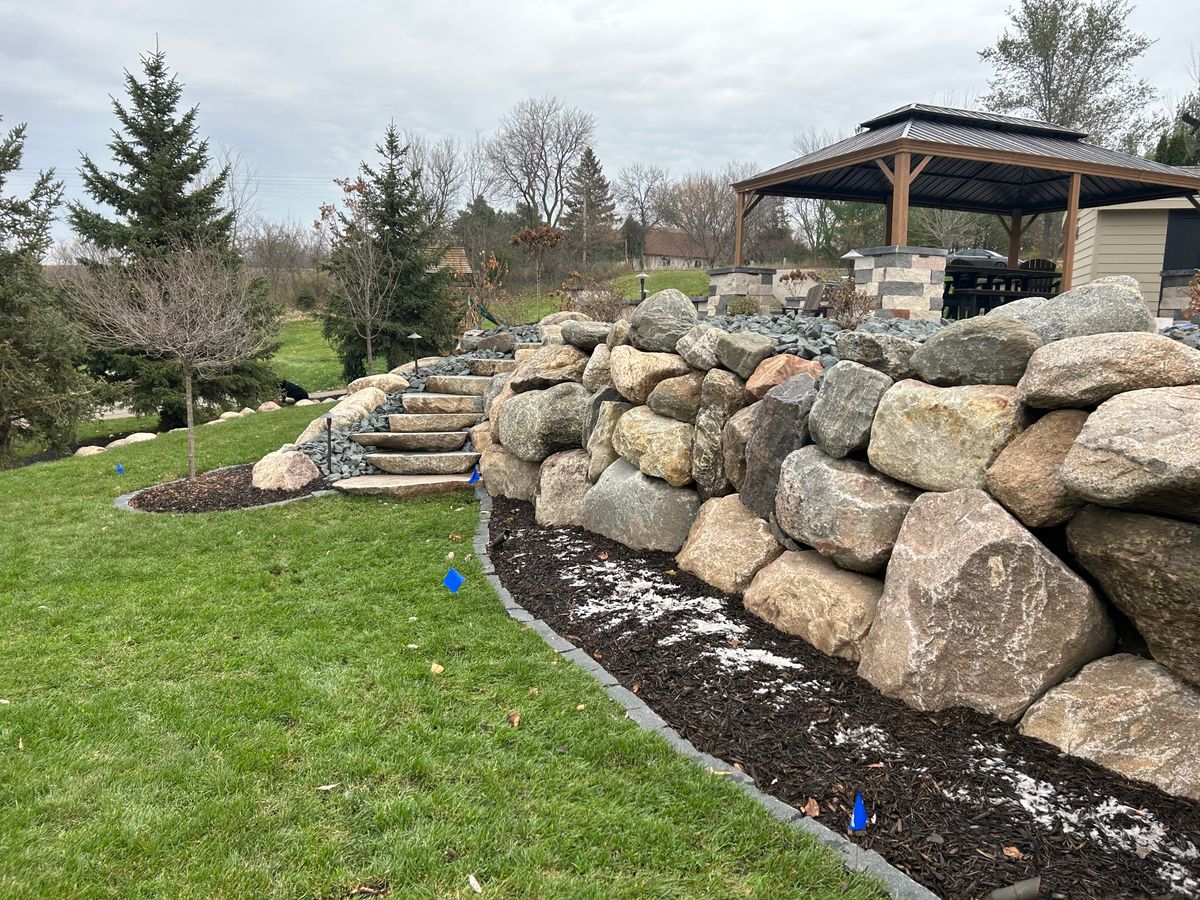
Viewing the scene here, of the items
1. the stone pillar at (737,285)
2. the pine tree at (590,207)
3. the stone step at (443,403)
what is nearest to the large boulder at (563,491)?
the stone step at (443,403)

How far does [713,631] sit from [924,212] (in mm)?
26368

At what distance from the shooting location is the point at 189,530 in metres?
5.61

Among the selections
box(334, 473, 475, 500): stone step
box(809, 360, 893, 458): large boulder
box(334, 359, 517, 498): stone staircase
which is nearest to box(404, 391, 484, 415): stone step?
box(334, 359, 517, 498): stone staircase

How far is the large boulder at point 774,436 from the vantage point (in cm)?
378

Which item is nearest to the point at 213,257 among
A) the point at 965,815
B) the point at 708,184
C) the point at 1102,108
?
the point at 965,815

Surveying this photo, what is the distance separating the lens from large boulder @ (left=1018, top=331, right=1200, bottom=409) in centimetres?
248

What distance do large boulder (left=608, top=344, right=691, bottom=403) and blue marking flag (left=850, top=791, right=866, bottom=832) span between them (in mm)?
3082

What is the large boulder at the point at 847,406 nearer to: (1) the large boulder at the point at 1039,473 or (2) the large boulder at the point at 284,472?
(1) the large boulder at the point at 1039,473

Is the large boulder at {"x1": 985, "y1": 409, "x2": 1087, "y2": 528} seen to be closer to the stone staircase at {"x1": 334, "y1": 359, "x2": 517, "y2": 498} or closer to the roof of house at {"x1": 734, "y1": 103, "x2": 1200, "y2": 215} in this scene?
the stone staircase at {"x1": 334, "y1": 359, "x2": 517, "y2": 498}

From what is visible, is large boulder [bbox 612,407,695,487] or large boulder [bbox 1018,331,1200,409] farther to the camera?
large boulder [bbox 612,407,695,487]

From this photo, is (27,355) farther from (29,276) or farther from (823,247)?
(823,247)

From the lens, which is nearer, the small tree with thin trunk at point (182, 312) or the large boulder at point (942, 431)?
the large boulder at point (942, 431)

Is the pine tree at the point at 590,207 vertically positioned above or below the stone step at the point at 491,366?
above

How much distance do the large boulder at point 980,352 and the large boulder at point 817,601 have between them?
975mm
